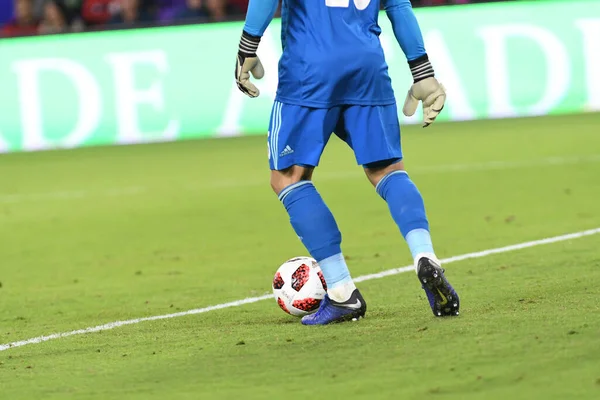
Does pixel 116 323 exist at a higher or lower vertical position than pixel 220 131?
higher

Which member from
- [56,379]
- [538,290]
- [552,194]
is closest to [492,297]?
[538,290]

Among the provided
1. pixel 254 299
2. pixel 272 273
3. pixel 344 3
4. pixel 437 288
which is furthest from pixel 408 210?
pixel 272 273

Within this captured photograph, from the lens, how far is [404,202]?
18.4 feet

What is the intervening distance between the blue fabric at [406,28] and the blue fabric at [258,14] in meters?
0.55

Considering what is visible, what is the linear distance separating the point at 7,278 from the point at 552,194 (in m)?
4.35

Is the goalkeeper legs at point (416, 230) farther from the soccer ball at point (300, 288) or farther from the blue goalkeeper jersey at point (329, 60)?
the soccer ball at point (300, 288)

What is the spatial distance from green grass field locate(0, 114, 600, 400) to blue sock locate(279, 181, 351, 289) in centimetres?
25

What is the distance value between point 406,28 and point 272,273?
2.25m

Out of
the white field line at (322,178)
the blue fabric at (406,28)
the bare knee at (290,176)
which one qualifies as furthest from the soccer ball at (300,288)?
the white field line at (322,178)

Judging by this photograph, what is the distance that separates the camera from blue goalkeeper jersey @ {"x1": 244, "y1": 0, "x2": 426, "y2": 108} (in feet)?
18.4

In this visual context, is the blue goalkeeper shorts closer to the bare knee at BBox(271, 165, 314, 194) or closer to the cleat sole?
the bare knee at BBox(271, 165, 314, 194)

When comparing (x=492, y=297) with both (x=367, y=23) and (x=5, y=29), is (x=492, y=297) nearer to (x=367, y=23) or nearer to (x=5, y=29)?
(x=367, y=23)

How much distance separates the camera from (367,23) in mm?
5797

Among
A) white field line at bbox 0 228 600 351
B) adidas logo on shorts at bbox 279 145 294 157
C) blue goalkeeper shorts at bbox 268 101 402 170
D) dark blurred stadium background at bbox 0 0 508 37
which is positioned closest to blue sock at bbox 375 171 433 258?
blue goalkeeper shorts at bbox 268 101 402 170
